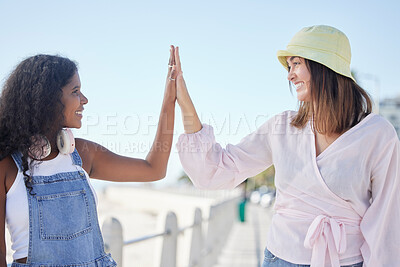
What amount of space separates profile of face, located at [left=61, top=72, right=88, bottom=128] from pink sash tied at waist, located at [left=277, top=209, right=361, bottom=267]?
1.30m

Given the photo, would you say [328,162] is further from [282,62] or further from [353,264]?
[282,62]

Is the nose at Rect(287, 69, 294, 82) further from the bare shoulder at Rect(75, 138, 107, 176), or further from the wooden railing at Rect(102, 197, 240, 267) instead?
the wooden railing at Rect(102, 197, 240, 267)

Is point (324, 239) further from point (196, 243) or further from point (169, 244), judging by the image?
point (196, 243)

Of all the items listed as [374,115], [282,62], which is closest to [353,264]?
[374,115]

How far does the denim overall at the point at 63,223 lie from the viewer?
2041mm

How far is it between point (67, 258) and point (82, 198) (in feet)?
0.92

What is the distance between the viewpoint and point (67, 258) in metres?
2.11

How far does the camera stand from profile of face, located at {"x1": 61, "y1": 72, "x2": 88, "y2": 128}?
90.9 inches

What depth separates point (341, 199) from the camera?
7.80ft

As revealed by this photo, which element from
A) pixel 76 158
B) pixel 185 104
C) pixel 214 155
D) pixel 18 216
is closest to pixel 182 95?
pixel 185 104

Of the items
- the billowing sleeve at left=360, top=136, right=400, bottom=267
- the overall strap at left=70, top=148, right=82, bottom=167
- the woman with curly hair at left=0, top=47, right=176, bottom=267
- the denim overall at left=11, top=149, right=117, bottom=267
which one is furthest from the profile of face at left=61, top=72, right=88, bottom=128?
the billowing sleeve at left=360, top=136, right=400, bottom=267

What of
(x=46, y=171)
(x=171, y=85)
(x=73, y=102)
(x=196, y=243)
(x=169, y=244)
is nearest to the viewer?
(x=46, y=171)

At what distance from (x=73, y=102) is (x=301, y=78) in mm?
1225

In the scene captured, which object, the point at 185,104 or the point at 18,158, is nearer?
the point at 18,158
